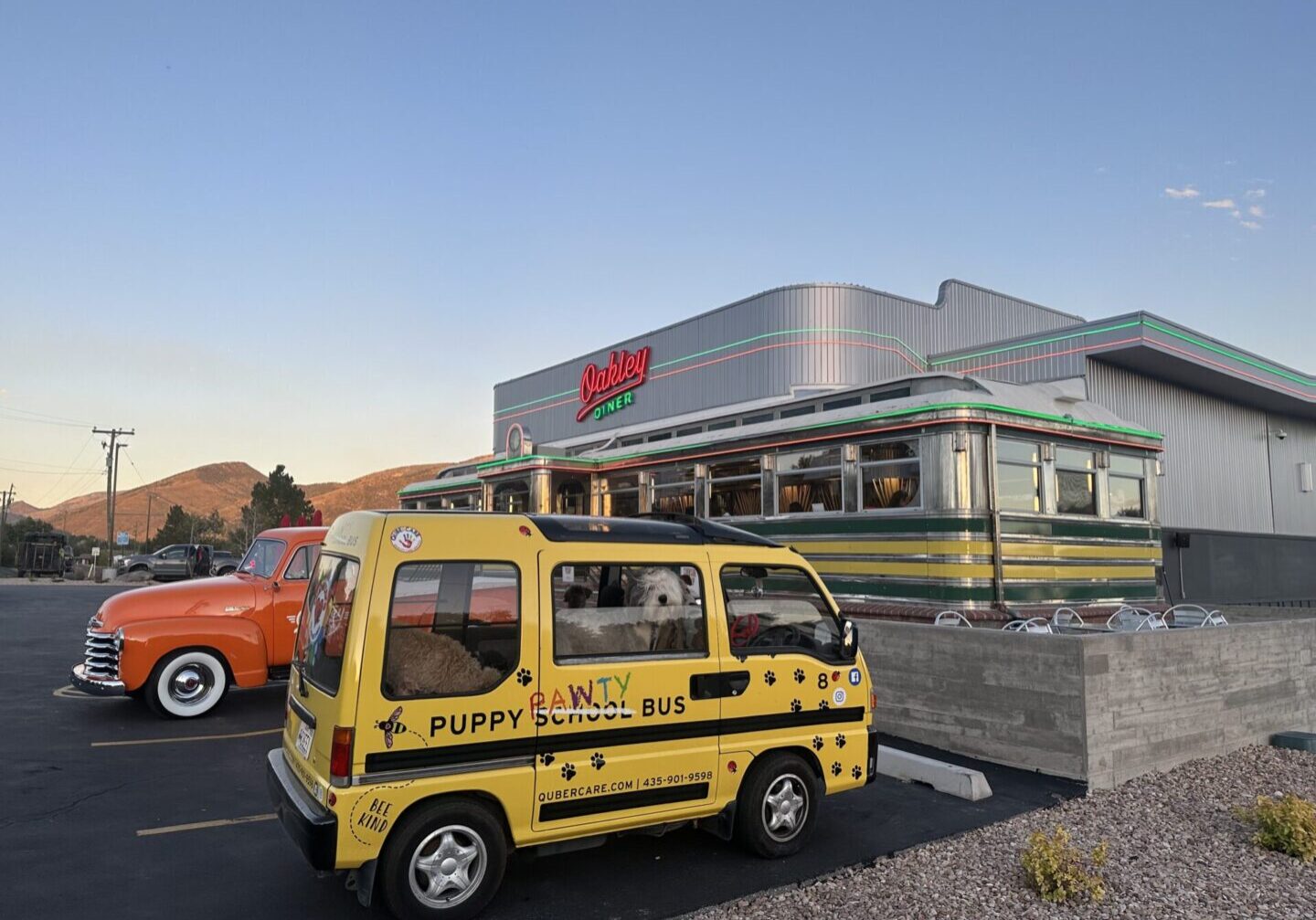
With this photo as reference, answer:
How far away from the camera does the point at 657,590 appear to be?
5250 mm

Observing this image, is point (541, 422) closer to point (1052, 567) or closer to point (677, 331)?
point (677, 331)

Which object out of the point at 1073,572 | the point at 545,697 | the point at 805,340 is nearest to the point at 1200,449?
the point at 805,340

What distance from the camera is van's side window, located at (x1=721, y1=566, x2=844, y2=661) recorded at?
18.0ft

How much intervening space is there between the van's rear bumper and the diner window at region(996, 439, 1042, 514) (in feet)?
31.0

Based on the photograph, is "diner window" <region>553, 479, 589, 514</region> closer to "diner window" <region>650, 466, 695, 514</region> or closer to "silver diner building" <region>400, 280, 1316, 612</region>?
"silver diner building" <region>400, 280, 1316, 612</region>

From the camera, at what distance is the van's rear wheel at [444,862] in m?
4.24

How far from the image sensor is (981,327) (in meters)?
30.3

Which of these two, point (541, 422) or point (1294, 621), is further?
point (541, 422)

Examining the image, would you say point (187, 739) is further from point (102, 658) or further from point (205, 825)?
point (205, 825)

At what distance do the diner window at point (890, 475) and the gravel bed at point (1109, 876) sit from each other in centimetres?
514

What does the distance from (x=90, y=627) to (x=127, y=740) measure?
1.79 meters

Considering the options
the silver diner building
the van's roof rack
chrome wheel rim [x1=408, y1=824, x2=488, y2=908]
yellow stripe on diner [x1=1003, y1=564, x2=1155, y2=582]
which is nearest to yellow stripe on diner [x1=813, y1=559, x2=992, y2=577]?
the silver diner building

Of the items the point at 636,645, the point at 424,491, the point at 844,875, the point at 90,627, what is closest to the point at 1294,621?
the point at 844,875

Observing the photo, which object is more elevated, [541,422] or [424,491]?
[541,422]
